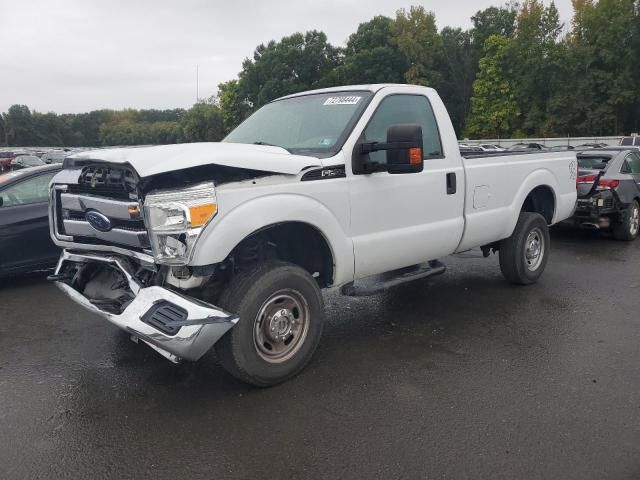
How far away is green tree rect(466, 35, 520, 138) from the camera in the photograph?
173 ft

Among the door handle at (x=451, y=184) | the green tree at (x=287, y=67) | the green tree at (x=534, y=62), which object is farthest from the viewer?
the green tree at (x=287, y=67)

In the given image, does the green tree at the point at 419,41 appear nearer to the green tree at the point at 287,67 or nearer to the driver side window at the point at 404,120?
the green tree at the point at 287,67

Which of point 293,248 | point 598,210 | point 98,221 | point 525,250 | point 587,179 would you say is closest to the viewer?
point 98,221

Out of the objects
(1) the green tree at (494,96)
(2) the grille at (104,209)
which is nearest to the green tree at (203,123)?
(1) the green tree at (494,96)

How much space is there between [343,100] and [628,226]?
705 centimetres

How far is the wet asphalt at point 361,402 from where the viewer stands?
2.98 m

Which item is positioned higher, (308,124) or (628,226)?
(308,124)

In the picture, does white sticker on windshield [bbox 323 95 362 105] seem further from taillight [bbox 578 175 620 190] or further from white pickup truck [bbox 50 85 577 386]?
taillight [bbox 578 175 620 190]

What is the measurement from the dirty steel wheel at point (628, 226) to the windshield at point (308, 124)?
6.86 metres

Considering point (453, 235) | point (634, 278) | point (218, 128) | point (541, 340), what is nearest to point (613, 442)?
point (541, 340)

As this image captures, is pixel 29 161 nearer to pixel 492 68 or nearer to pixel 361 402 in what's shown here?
pixel 361 402

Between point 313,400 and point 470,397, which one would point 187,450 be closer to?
point 313,400

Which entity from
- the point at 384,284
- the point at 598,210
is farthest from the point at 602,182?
the point at 384,284

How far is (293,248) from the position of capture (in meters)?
4.36
